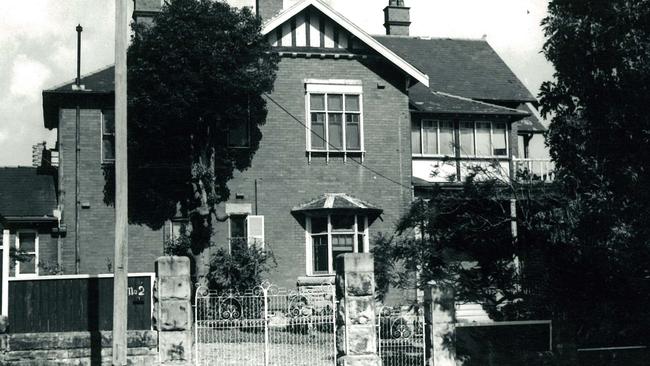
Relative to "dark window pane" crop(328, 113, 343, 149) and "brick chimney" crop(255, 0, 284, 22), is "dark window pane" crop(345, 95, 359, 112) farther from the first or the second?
"brick chimney" crop(255, 0, 284, 22)

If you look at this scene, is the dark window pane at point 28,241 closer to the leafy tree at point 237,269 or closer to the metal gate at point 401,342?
the leafy tree at point 237,269

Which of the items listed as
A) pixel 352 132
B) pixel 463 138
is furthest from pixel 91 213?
pixel 463 138

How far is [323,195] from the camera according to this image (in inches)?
1025

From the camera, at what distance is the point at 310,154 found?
2605cm

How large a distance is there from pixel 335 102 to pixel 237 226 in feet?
16.4

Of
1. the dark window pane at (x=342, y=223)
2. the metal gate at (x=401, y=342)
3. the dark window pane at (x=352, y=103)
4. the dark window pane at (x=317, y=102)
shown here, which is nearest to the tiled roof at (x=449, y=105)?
the dark window pane at (x=352, y=103)

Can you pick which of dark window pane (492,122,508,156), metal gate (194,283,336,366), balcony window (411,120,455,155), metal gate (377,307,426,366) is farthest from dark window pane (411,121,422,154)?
metal gate (377,307,426,366)

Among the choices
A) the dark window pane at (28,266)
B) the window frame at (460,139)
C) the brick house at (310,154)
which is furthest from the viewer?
the window frame at (460,139)

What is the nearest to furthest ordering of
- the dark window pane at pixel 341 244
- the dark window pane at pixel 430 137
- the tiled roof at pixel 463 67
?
the dark window pane at pixel 341 244 → the dark window pane at pixel 430 137 → the tiled roof at pixel 463 67

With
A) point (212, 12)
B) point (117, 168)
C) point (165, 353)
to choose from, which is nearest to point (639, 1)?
point (117, 168)

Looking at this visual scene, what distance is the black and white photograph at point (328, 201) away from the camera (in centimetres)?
1405

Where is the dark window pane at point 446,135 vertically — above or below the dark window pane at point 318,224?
above

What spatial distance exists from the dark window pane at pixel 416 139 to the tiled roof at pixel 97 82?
9.81 m

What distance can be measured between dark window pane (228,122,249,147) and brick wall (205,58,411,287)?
0.52 metres
